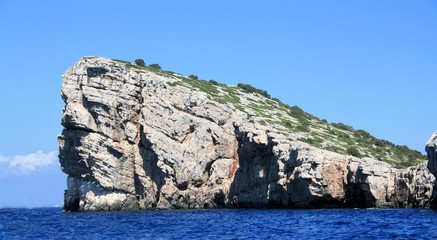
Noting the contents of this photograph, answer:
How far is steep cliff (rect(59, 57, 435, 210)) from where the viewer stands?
87.7m

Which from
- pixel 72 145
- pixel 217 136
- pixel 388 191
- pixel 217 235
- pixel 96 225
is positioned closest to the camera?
pixel 217 235

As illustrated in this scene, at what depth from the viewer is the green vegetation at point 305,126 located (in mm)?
94312

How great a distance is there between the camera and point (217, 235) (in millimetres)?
49031

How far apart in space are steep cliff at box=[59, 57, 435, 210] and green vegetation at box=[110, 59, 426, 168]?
504mm

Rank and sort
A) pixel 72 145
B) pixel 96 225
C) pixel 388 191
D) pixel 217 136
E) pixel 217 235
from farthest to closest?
pixel 72 145
pixel 217 136
pixel 388 191
pixel 96 225
pixel 217 235

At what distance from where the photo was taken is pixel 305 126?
106 m

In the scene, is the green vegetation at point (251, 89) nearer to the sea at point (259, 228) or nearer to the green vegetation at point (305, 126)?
the green vegetation at point (305, 126)

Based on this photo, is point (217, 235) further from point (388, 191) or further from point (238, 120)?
point (238, 120)

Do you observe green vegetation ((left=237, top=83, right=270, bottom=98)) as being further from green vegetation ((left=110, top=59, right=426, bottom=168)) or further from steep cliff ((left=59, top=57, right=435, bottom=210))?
steep cliff ((left=59, top=57, right=435, bottom=210))

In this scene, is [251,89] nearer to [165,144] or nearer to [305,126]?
[305,126]

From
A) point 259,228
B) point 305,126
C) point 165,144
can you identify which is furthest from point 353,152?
point 259,228

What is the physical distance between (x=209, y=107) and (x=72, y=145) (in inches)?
827

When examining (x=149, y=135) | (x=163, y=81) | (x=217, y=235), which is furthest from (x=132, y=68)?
(x=217, y=235)

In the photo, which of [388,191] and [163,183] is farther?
[163,183]
